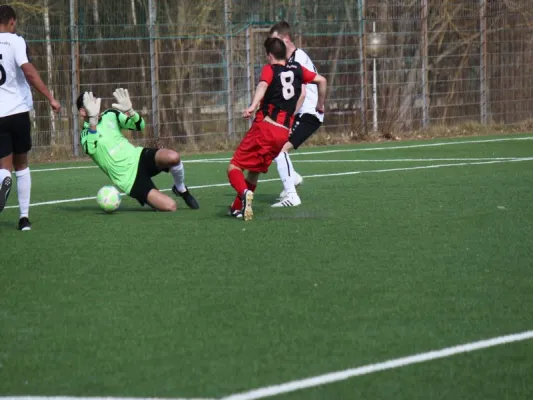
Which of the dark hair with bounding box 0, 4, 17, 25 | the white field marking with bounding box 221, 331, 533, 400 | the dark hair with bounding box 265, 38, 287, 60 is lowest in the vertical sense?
the white field marking with bounding box 221, 331, 533, 400

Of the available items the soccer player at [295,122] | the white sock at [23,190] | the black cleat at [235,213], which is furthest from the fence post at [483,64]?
the white sock at [23,190]

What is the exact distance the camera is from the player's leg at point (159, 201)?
458 inches

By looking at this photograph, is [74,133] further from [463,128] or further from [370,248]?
[370,248]

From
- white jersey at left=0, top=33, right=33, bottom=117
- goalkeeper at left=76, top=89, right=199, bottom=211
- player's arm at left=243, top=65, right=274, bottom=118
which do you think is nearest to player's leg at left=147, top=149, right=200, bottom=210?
goalkeeper at left=76, top=89, right=199, bottom=211

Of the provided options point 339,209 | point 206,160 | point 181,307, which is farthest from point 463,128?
point 181,307

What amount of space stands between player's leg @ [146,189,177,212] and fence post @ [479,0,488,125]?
49.0ft

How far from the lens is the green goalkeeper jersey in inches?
460

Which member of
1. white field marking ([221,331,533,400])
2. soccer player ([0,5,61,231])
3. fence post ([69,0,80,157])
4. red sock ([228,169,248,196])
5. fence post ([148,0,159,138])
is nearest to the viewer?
white field marking ([221,331,533,400])

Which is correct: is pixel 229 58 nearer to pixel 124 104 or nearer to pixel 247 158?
pixel 124 104

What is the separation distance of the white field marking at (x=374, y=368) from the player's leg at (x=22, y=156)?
5.67 metres

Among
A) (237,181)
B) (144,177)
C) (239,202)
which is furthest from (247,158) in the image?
(144,177)

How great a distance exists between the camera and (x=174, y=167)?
1173 centimetres

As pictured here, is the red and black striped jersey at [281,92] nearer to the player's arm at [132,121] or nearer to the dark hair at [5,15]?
the player's arm at [132,121]

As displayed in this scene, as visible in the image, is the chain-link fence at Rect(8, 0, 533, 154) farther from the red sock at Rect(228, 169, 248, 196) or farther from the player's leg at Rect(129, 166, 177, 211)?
the red sock at Rect(228, 169, 248, 196)
